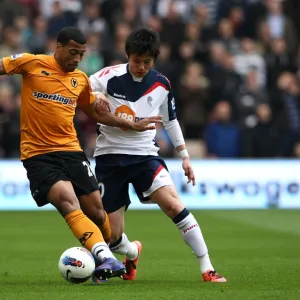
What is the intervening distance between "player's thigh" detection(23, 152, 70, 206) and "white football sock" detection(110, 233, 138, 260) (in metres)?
1.26

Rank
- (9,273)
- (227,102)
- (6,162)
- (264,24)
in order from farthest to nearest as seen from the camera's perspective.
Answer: (264,24), (227,102), (6,162), (9,273)

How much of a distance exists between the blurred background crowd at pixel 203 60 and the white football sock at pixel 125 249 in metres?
9.86

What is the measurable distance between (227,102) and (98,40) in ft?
10.4

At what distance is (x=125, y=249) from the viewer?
10.7 meters

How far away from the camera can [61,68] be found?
9945 mm

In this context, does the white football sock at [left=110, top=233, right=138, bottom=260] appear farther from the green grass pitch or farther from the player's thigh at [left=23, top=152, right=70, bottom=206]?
the player's thigh at [left=23, top=152, right=70, bottom=206]

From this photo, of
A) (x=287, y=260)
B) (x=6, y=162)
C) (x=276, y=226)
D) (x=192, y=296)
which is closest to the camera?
(x=192, y=296)

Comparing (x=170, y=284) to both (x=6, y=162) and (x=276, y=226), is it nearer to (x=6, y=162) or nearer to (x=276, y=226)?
(x=276, y=226)

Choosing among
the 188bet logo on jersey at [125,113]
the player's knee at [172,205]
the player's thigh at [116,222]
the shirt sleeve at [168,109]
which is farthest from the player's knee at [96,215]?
the shirt sleeve at [168,109]

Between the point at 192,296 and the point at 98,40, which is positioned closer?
the point at 192,296

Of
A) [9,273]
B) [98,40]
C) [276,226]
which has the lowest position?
[276,226]

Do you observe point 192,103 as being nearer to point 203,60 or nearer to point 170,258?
point 203,60

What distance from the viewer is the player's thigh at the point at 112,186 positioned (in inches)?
412

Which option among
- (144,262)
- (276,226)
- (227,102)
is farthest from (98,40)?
(144,262)
